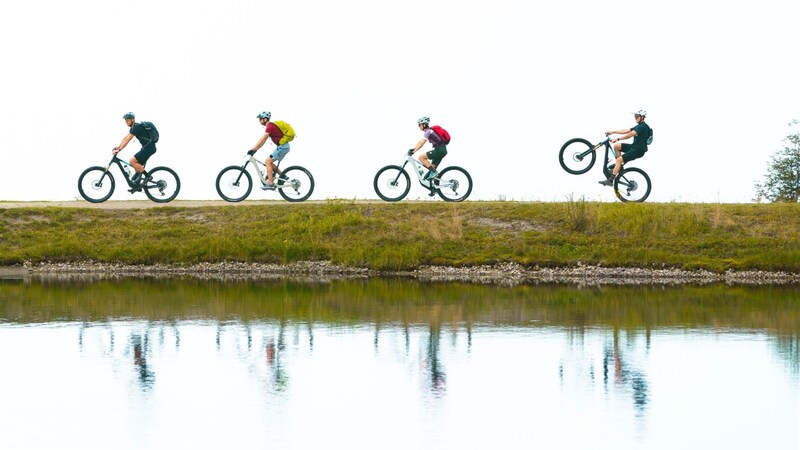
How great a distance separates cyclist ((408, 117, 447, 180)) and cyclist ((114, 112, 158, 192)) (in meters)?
6.22

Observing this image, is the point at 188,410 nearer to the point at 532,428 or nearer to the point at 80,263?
the point at 532,428

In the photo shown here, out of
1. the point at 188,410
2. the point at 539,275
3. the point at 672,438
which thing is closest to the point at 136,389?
the point at 188,410

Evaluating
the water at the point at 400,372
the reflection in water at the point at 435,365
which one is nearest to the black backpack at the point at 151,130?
the water at the point at 400,372

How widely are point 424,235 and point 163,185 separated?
22.6ft

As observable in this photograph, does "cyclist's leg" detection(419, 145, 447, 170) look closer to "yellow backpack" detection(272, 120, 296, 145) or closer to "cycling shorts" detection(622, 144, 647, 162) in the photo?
"yellow backpack" detection(272, 120, 296, 145)

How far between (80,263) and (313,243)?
18.0 ft

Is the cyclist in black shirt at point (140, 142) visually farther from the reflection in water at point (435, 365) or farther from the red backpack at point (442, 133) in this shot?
the reflection in water at point (435, 365)

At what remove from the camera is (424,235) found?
3083 centimetres

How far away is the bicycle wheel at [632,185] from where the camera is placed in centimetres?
3170

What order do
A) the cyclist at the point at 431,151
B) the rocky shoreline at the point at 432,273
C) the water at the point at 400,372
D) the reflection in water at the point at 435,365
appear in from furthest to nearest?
the cyclist at the point at 431,151 < the rocky shoreline at the point at 432,273 < the reflection in water at the point at 435,365 < the water at the point at 400,372

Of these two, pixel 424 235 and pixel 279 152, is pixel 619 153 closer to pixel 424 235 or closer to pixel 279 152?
pixel 424 235

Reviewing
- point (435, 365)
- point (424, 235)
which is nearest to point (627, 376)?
point (435, 365)

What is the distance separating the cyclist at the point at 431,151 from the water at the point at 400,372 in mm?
8164

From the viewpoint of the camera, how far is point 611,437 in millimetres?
11047
